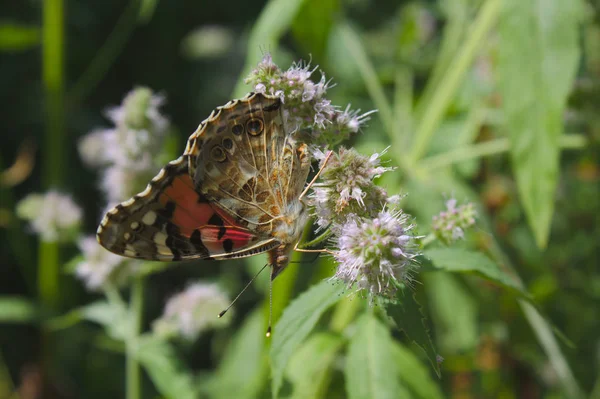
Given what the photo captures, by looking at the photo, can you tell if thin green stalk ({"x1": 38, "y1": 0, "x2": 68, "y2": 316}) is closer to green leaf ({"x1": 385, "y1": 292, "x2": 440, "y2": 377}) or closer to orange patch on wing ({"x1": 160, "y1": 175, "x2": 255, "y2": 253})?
orange patch on wing ({"x1": 160, "y1": 175, "x2": 255, "y2": 253})

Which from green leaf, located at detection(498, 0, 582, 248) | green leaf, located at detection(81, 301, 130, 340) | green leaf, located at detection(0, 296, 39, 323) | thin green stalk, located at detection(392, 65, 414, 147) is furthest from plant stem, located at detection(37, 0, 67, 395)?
green leaf, located at detection(498, 0, 582, 248)

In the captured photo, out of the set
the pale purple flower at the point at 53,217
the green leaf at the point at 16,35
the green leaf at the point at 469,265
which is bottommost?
the green leaf at the point at 469,265

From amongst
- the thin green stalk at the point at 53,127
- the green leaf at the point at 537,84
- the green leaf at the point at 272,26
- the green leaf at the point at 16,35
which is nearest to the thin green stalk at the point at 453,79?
the green leaf at the point at 537,84

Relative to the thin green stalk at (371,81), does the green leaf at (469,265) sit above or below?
below

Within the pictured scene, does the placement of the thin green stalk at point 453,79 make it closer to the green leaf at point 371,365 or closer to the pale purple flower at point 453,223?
the pale purple flower at point 453,223

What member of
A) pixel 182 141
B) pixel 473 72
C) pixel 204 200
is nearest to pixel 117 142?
pixel 204 200

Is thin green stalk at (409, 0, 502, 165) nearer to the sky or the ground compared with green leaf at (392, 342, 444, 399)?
nearer to the sky

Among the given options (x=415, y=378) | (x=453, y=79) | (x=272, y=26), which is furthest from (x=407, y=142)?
(x=415, y=378)
